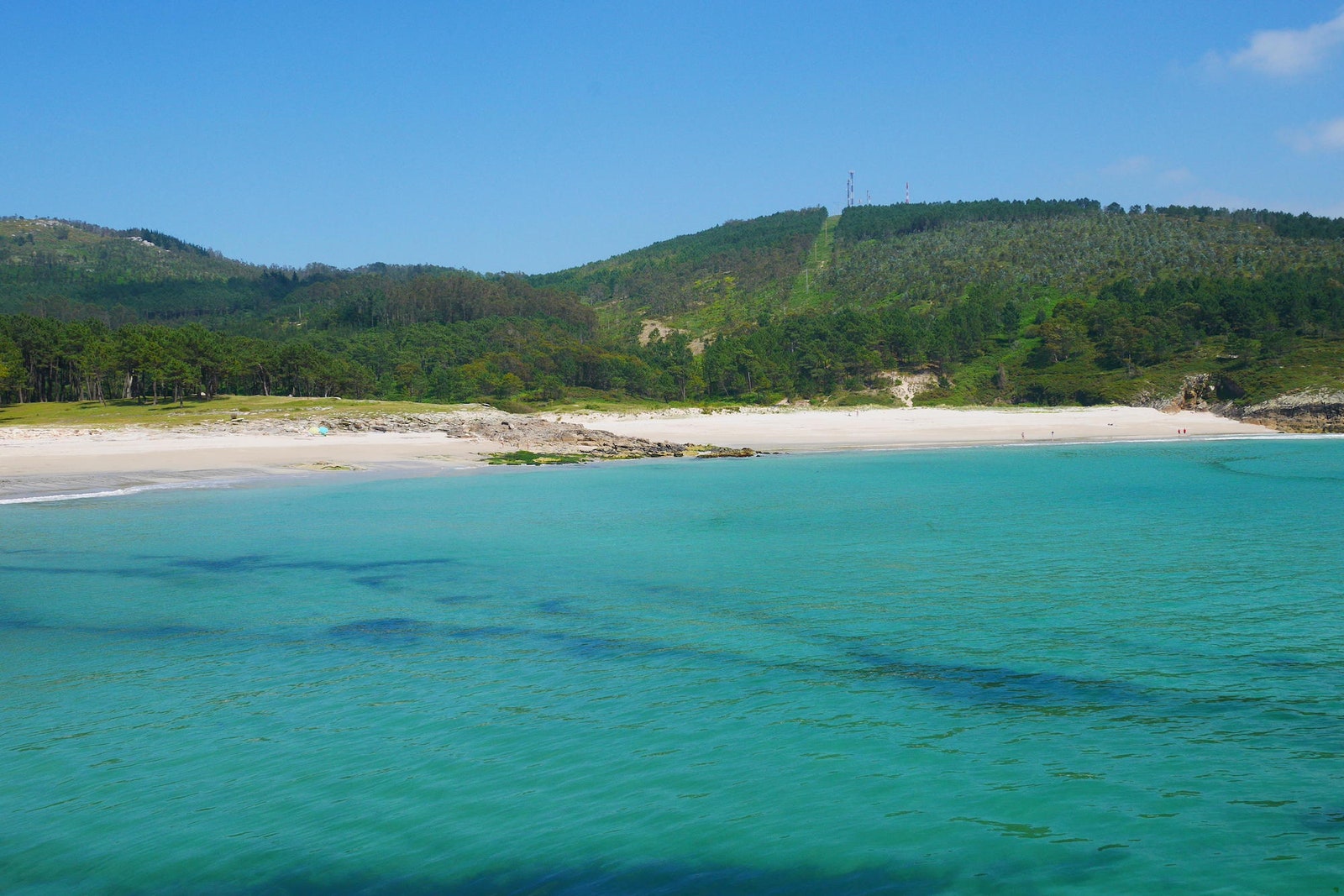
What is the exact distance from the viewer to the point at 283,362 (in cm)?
7762

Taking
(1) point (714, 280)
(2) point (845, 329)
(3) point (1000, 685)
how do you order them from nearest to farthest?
(3) point (1000, 685) < (2) point (845, 329) < (1) point (714, 280)

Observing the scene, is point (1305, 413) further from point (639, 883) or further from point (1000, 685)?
point (639, 883)

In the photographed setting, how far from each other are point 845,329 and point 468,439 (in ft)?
166

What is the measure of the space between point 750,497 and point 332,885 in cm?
2338

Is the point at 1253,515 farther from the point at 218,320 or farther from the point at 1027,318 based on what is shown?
the point at 218,320

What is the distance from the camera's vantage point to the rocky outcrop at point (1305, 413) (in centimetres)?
5716

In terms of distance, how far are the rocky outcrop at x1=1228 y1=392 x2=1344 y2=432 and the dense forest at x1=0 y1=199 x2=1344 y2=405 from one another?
1920 mm

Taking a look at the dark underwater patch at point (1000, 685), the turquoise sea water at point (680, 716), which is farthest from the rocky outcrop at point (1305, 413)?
the dark underwater patch at point (1000, 685)

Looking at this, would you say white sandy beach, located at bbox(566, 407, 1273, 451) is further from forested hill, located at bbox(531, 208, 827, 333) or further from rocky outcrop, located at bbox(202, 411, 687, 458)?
forested hill, located at bbox(531, 208, 827, 333)

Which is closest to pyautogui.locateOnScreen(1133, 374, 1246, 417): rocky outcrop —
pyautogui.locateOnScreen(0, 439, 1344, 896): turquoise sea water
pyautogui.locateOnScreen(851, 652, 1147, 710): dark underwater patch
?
pyautogui.locateOnScreen(0, 439, 1344, 896): turquoise sea water

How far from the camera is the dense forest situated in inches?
2756

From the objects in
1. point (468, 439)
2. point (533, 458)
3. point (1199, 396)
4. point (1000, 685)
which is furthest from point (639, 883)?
point (1199, 396)

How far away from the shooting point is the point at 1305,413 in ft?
191

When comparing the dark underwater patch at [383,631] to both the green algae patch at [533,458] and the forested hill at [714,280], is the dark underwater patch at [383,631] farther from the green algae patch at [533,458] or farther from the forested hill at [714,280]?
the forested hill at [714,280]
